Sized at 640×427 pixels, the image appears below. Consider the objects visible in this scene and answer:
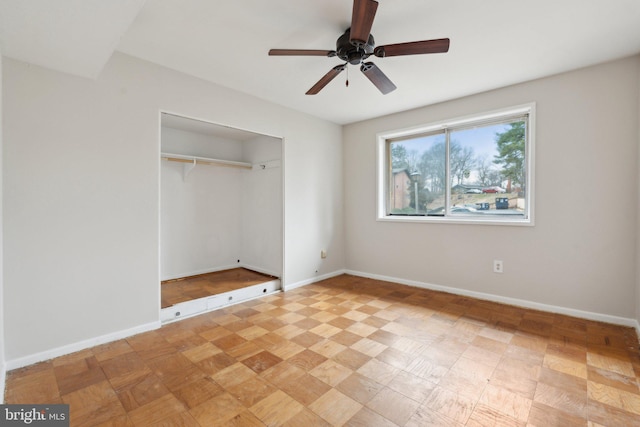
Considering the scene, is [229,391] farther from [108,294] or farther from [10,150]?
[10,150]

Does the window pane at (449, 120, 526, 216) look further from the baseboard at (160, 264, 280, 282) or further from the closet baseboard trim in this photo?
the baseboard at (160, 264, 280, 282)

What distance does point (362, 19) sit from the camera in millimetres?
1681

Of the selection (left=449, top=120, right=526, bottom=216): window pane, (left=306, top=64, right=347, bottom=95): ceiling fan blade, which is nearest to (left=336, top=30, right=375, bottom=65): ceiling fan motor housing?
(left=306, top=64, right=347, bottom=95): ceiling fan blade

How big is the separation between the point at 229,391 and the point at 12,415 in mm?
1102

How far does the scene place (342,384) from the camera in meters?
1.83

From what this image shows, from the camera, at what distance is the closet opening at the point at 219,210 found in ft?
13.0

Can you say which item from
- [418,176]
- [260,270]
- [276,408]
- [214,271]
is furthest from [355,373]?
[214,271]

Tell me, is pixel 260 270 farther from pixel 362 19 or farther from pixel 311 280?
pixel 362 19

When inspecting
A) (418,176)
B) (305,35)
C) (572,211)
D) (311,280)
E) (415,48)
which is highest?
(305,35)

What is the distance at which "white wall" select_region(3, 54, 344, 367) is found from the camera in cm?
203

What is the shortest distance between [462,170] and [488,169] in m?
0.30

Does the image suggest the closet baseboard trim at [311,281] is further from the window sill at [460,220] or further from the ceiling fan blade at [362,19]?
the ceiling fan blade at [362,19]

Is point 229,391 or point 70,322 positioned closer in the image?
point 229,391

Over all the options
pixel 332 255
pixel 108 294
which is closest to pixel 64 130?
pixel 108 294
